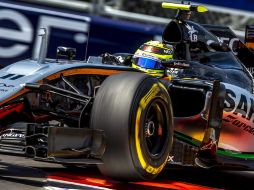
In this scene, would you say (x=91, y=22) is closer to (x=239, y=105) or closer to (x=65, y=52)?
(x=65, y=52)

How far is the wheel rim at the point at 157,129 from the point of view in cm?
548

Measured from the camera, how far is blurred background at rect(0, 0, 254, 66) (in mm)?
12008

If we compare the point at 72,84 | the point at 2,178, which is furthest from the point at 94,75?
the point at 2,178

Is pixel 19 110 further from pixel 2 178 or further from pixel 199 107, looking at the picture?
pixel 199 107

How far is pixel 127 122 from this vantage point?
16.6 feet

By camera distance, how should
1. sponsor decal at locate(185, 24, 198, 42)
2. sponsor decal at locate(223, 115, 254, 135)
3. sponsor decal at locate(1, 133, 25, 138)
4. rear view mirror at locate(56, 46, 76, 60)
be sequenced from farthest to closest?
1. sponsor decal at locate(185, 24, 198, 42)
2. rear view mirror at locate(56, 46, 76, 60)
3. sponsor decal at locate(223, 115, 254, 135)
4. sponsor decal at locate(1, 133, 25, 138)

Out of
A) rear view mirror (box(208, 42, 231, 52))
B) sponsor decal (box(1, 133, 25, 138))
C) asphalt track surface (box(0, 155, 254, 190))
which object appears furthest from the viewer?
rear view mirror (box(208, 42, 231, 52))

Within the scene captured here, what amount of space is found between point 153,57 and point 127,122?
221 centimetres

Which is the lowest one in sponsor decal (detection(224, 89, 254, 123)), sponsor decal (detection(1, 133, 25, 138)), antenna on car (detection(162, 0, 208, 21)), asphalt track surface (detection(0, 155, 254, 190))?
asphalt track surface (detection(0, 155, 254, 190))

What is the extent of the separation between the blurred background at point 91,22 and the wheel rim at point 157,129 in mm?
6561

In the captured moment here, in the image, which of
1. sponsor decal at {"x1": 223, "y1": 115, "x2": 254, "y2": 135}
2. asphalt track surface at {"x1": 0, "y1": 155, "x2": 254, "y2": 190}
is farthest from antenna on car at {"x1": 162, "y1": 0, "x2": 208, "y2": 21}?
asphalt track surface at {"x1": 0, "y1": 155, "x2": 254, "y2": 190}

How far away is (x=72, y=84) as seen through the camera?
6.02 metres

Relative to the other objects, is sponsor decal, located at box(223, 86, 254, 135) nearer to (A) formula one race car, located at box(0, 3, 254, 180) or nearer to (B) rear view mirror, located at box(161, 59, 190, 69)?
(A) formula one race car, located at box(0, 3, 254, 180)

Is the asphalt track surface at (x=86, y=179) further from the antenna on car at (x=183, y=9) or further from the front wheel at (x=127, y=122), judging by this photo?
the antenna on car at (x=183, y=9)
